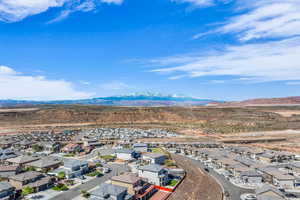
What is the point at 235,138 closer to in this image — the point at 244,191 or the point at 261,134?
the point at 261,134

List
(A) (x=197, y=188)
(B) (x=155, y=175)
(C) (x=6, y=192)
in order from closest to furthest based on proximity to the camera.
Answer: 1. (C) (x=6, y=192)
2. (A) (x=197, y=188)
3. (B) (x=155, y=175)

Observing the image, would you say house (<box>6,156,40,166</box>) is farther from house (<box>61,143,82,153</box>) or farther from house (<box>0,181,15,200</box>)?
house (<box>0,181,15,200</box>)

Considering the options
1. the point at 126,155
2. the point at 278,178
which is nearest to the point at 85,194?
the point at 126,155

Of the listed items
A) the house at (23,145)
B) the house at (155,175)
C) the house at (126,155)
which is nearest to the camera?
the house at (155,175)

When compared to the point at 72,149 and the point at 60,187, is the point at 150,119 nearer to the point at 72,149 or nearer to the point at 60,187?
the point at 72,149

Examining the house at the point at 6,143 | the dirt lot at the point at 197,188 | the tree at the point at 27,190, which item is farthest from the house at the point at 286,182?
the house at the point at 6,143

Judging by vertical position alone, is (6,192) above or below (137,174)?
above

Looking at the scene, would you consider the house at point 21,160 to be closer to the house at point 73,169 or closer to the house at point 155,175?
the house at point 73,169
